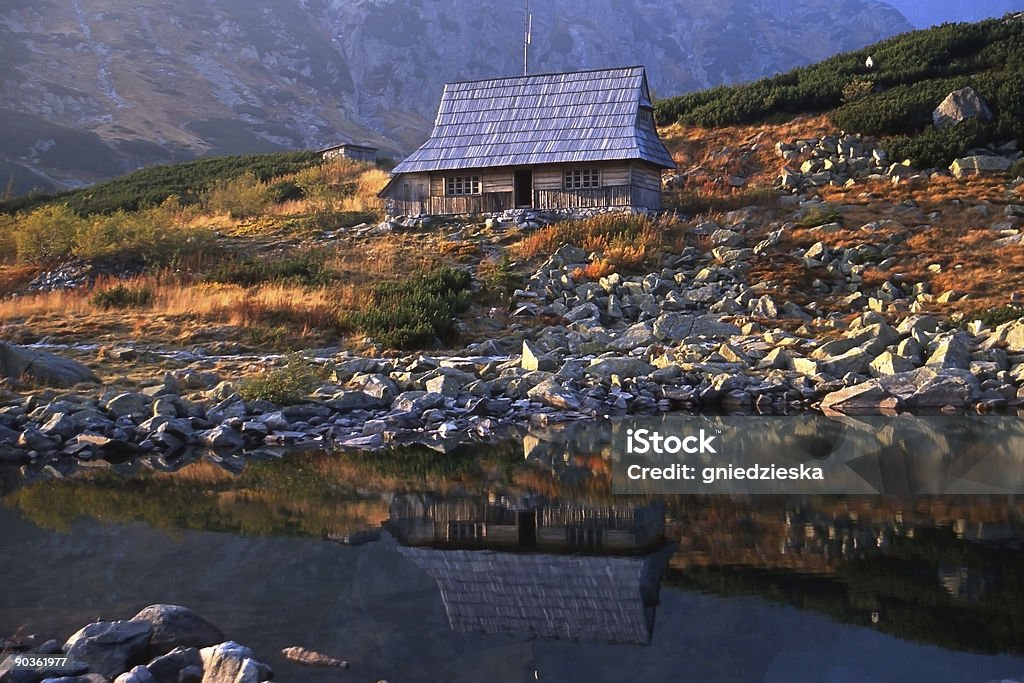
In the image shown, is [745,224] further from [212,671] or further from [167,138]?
[167,138]

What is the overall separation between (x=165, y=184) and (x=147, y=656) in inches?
2012

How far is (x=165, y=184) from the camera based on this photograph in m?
53.6

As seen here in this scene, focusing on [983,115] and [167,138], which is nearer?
[983,115]

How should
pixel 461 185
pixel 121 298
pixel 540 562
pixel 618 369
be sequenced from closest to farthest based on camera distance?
pixel 540 562
pixel 618 369
pixel 121 298
pixel 461 185

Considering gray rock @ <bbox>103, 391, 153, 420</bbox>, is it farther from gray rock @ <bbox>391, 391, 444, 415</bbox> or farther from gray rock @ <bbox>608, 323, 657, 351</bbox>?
gray rock @ <bbox>608, 323, 657, 351</bbox>

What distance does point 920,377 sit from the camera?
750 inches

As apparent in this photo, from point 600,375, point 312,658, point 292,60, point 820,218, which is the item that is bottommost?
point 312,658

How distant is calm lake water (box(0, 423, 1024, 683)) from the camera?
22.5 feet

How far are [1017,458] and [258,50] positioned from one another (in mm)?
141770

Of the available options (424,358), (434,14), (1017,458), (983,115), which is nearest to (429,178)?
(424,358)

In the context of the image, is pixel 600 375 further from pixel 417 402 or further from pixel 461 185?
pixel 461 185

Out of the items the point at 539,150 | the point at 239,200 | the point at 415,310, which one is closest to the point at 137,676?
the point at 415,310

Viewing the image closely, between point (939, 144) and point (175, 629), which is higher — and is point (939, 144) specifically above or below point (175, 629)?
above

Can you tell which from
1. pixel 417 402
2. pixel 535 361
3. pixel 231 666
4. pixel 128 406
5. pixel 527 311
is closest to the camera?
pixel 231 666
